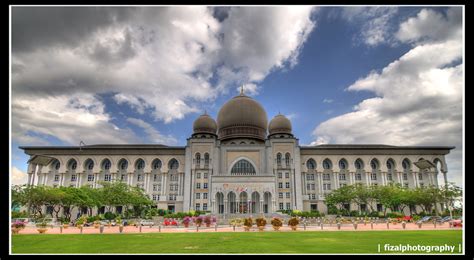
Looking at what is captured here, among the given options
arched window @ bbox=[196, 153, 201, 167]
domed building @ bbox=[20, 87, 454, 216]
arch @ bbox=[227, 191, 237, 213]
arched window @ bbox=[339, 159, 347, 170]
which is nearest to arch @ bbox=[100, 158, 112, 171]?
domed building @ bbox=[20, 87, 454, 216]

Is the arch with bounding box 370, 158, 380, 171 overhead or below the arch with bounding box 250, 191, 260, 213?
overhead

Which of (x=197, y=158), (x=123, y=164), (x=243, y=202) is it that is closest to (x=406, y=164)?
(x=243, y=202)

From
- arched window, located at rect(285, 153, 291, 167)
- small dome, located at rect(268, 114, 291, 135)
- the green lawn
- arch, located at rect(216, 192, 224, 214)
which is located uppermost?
small dome, located at rect(268, 114, 291, 135)

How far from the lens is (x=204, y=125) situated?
1997 inches

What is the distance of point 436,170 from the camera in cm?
4819

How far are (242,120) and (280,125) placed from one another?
22.0 feet

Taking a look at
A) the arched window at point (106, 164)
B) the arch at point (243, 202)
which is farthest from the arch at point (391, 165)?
the arched window at point (106, 164)

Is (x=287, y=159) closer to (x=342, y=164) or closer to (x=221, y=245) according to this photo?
(x=342, y=164)

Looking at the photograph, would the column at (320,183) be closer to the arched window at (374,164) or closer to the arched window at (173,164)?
the arched window at (374,164)

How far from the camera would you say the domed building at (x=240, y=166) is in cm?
4575

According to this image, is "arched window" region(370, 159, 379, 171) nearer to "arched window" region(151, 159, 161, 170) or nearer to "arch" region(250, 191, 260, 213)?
"arch" region(250, 191, 260, 213)

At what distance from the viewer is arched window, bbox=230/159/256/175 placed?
46.5 metres

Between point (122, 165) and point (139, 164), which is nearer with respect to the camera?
point (122, 165)
